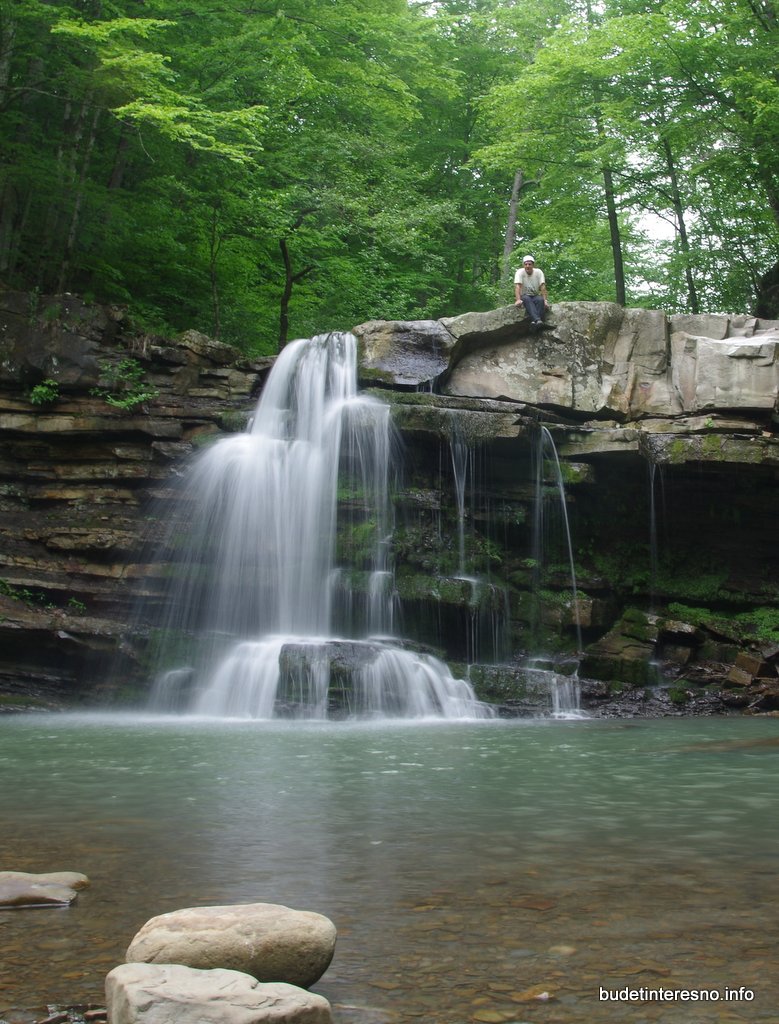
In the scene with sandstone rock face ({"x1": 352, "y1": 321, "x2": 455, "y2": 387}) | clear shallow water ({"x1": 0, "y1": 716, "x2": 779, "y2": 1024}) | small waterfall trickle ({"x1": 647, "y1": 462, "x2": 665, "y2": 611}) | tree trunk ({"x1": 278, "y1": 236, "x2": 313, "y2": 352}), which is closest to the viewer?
clear shallow water ({"x1": 0, "y1": 716, "x2": 779, "y2": 1024})

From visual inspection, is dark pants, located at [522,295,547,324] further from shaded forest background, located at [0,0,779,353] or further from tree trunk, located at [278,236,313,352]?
tree trunk, located at [278,236,313,352]

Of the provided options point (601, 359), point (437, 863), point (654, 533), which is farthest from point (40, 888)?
point (601, 359)

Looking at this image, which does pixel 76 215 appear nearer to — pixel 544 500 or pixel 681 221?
pixel 544 500

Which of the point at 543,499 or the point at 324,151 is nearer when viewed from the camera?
the point at 543,499

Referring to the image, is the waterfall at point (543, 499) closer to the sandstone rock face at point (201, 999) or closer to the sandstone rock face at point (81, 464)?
the sandstone rock face at point (81, 464)

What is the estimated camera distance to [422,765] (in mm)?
7953

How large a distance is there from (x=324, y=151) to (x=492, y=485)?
893cm

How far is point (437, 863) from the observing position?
4.47 meters

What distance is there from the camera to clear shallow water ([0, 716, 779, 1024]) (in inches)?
116

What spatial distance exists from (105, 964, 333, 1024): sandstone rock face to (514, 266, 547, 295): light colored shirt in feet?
52.0

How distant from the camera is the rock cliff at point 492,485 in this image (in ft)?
46.0

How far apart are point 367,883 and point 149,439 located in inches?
487

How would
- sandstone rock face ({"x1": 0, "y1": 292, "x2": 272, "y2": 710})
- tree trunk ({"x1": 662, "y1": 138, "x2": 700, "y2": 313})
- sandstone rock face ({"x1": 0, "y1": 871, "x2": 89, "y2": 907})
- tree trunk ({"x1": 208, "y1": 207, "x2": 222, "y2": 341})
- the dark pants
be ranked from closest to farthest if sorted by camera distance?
sandstone rock face ({"x1": 0, "y1": 871, "x2": 89, "y2": 907}), sandstone rock face ({"x1": 0, "y1": 292, "x2": 272, "y2": 710}), the dark pants, tree trunk ({"x1": 208, "y1": 207, "x2": 222, "y2": 341}), tree trunk ({"x1": 662, "y1": 138, "x2": 700, "y2": 313})

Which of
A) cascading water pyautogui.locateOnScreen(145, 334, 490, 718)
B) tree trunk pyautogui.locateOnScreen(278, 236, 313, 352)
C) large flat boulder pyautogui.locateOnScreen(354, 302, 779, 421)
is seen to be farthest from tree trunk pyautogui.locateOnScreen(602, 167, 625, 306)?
cascading water pyautogui.locateOnScreen(145, 334, 490, 718)
